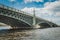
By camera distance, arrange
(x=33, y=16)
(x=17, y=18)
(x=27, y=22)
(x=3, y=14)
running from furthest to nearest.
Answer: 1. (x=33, y=16)
2. (x=27, y=22)
3. (x=17, y=18)
4. (x=3, y=14)

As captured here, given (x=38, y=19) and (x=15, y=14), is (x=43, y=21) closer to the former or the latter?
(x=38, y=19)

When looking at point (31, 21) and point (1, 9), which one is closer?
point (1, 9)

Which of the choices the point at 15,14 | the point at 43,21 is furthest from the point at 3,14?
the point at 43,21

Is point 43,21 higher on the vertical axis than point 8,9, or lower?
lower

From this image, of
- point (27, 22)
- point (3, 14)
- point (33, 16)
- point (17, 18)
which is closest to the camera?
point (3, 14)

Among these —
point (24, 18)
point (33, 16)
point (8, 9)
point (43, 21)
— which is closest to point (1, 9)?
point (8, 9)

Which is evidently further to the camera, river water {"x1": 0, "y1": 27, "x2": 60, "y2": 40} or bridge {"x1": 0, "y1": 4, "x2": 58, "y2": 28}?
bridge {"x1": 0, "y1": 4, "x2": 58, "y2": 28}

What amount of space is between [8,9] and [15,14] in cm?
641

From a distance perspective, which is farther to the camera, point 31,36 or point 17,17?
point 17,17

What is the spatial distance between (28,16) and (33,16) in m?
3.12

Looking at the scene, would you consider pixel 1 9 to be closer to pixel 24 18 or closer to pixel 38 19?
pixel 24 18

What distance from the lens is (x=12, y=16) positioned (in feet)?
253

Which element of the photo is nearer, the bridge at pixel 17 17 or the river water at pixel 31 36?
the river water at pixel 31 36

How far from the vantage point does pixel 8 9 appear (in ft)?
250
